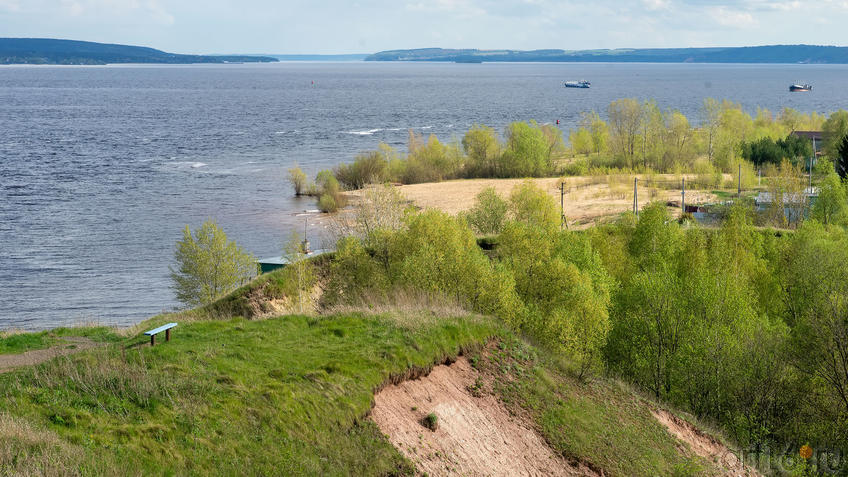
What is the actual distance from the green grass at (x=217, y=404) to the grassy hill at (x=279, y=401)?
0.12 ft

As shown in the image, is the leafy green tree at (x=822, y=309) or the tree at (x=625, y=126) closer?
the leafy green tree at (x=822, y=309)

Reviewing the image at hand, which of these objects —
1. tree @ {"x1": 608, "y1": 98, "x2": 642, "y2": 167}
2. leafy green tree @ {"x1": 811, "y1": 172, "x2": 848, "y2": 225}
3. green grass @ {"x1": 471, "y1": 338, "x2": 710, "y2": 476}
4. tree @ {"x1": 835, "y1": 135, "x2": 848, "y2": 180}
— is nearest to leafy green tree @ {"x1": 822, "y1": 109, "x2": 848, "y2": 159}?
tree @ {"x1": 835, "y1": 135, "x2": 848, "y2": 180}

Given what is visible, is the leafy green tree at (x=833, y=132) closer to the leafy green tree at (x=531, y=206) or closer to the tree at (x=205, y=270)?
the leafy green tree at (x=531, y=206)

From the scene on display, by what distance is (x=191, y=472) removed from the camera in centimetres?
1512

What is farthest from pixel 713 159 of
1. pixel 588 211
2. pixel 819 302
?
pixel 819 302

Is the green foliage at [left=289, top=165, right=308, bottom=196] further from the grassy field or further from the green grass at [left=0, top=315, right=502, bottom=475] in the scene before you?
the green grass at [left=0, top=315, right=502, bottom=475]

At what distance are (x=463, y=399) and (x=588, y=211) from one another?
212ft

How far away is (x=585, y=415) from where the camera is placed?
24922mm

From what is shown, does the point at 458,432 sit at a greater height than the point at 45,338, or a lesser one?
lesser

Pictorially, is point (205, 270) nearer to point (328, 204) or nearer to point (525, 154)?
point (328, 204)

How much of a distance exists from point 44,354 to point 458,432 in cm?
1263

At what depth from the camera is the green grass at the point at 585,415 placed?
23.0m

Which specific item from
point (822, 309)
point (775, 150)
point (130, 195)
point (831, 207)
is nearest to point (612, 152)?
point (775, 150)

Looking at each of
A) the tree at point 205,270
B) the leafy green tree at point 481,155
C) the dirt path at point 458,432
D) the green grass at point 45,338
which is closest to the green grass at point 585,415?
the dirt path at point 458,432
